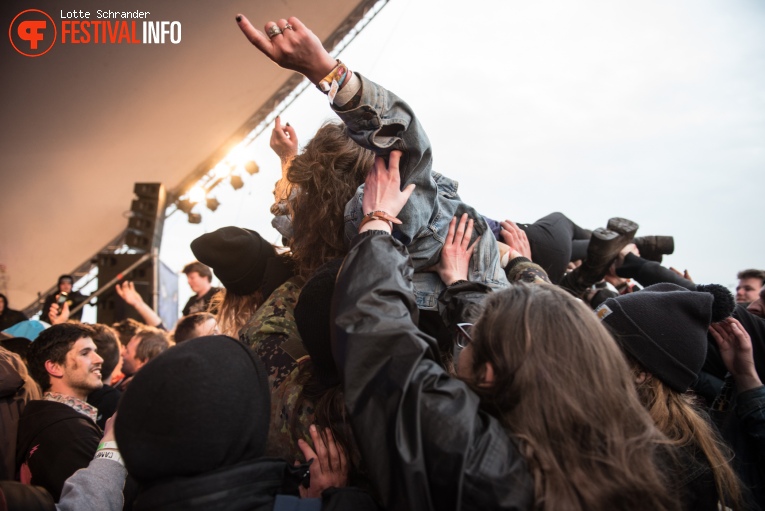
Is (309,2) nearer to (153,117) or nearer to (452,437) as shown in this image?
(153,117)

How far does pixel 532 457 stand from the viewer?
3.52 feet

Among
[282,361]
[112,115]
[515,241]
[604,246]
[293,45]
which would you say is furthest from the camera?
[112,115]

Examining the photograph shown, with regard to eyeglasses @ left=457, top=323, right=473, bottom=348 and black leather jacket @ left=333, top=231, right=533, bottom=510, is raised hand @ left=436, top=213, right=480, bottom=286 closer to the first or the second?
eyeglasses @ left=457, top=323, right=473, bottom=348

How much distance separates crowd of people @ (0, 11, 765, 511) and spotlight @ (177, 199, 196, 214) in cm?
805

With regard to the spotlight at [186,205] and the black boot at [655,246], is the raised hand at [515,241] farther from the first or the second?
the spotlight at [186,205]

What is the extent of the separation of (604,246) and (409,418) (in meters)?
1.82

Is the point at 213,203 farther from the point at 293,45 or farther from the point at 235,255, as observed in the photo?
the point at 293,45

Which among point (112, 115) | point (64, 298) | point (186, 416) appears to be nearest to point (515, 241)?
point (186, 416)

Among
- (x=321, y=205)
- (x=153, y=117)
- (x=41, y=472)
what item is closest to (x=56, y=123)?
(x=153, y=117)

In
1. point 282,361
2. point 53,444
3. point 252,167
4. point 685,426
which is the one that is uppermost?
point 252,167

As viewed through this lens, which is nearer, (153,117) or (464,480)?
(464,480)

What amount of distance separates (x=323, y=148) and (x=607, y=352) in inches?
40.7

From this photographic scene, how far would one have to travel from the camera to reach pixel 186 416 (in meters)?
1.05

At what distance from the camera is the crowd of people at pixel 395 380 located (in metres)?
1.05
